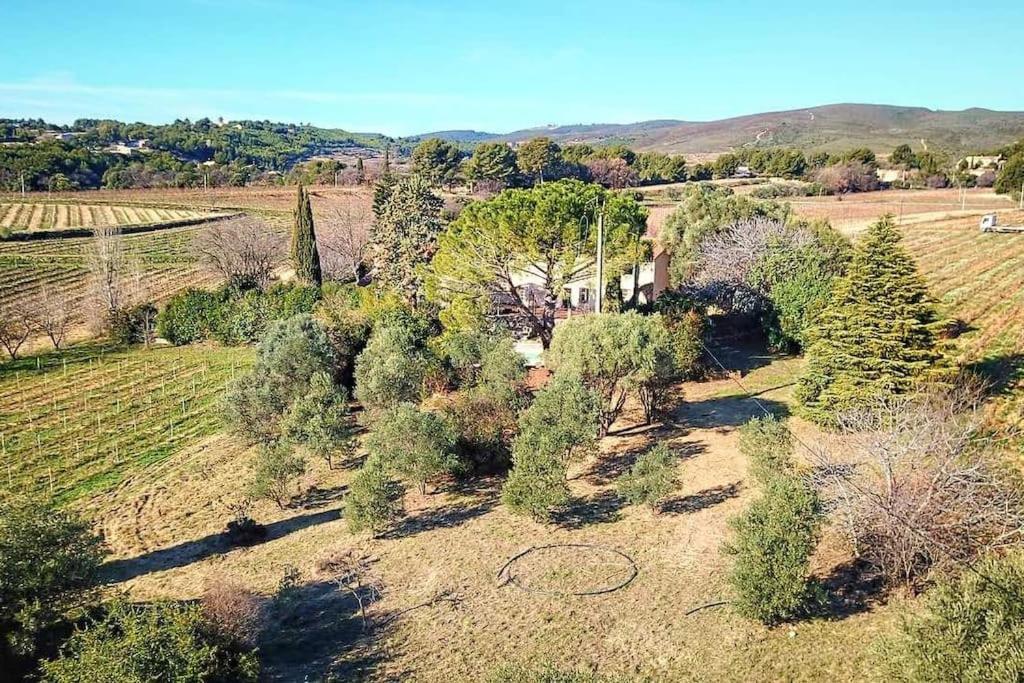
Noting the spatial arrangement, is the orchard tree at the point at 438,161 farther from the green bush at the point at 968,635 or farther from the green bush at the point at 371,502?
the green bush at the point at 968,635

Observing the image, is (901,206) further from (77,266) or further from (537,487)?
(77,266)

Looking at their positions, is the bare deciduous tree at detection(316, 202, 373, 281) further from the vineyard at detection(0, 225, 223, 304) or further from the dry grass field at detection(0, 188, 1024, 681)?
the dry grass field at detection(0, 188, 1024, 681)

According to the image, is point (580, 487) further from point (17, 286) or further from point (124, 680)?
point (17, 286)

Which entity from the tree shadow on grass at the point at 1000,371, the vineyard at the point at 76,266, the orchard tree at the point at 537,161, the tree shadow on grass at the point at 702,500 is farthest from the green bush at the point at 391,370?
the orchard tree at the point at 537,161

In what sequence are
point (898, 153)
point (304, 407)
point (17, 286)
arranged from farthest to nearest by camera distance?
point (898, 153)
point (17, 286)
point (304, 407)

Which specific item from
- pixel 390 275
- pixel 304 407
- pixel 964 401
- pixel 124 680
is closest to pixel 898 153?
pixel 390 275

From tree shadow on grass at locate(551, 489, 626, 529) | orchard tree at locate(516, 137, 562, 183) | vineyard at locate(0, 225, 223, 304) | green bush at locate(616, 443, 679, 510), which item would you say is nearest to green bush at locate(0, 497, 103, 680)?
tree shadow on grass at locate(551, 489, 626, 529)
